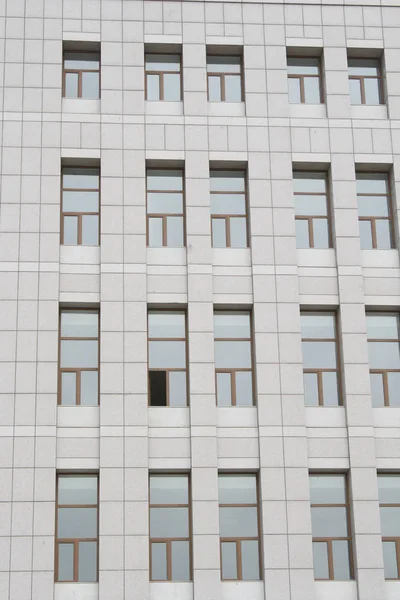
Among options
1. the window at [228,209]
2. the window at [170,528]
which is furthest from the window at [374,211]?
the window at [170,528]

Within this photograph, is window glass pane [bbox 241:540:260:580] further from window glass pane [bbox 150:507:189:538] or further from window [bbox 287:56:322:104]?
window [bbox 287:56:322:104]

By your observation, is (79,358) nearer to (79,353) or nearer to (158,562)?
(79,353)

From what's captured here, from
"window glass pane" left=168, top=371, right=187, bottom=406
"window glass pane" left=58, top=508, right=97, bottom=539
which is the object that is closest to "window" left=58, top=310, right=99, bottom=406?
"window glass pane" left=168, top=371, right=187, bottom=406

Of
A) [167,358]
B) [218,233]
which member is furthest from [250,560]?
[218,233]

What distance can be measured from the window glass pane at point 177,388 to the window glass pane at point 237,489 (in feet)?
6.03

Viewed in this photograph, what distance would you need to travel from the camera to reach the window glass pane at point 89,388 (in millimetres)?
22875

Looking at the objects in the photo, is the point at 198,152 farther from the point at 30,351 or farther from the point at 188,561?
the point at 188,561

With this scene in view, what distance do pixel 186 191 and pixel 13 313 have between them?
4.82 metres

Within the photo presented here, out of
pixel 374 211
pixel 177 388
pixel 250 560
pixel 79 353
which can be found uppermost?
pixel 374 211

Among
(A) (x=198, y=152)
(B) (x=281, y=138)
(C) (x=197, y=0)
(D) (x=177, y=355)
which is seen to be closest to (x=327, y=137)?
(B) (x=281, y=138)

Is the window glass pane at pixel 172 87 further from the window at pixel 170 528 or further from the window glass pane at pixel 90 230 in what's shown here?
the window at pixel 170 528

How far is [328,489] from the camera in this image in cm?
2248

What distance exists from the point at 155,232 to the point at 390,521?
8.18m

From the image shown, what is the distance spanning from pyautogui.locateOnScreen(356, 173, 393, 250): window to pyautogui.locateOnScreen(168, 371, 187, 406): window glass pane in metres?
5.24
